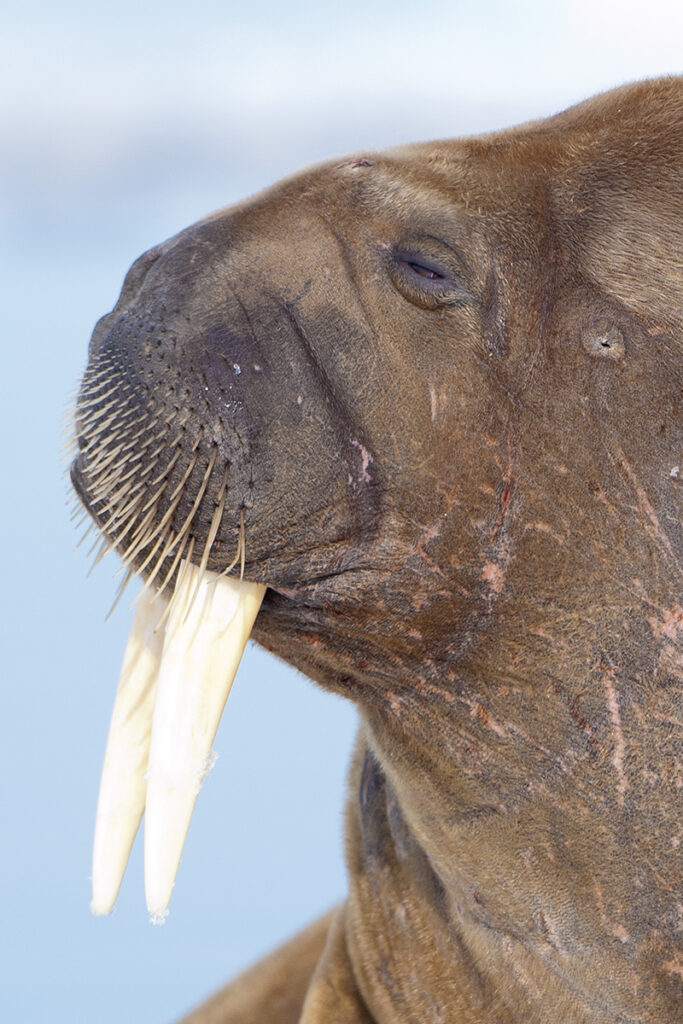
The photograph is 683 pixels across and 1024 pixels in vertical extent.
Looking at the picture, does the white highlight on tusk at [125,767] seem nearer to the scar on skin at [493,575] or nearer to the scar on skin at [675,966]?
the scar on skin at [493,575]

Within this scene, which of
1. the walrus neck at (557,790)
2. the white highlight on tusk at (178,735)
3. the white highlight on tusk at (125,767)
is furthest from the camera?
the white highlight on tusk at (125,767)

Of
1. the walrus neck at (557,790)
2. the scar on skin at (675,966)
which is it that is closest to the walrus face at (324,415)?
the walrus neck at (557,790)

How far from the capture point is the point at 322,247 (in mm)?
3051

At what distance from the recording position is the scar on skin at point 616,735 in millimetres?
3041

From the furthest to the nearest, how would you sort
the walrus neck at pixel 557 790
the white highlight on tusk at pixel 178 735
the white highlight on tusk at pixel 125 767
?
the white highlight on tusk at pixel 125 767 → the walrus neck at pixel 557 790 → the white highlight on tusk at pixel 178 735

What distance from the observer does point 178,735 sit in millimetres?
2924

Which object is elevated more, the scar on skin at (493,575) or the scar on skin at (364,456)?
the scar on skin at (364,456)

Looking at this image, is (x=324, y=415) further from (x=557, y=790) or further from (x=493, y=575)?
(x=557, y=790)

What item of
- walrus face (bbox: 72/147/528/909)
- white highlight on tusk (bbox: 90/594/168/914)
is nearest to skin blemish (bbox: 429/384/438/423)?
walrus face (bbox: 72/147/528/909)

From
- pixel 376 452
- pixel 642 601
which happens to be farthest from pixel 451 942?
pixel 376 452

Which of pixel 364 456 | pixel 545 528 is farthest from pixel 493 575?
pixel 364 456

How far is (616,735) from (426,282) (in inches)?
42.9

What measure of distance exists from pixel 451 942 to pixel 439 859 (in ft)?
0.95

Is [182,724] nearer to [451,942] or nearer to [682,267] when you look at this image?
[451,942]
